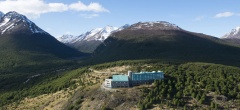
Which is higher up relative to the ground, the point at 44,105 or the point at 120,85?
the point at 120,85

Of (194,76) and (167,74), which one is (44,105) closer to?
(167,74)

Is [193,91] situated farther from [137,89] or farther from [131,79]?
[131,79]

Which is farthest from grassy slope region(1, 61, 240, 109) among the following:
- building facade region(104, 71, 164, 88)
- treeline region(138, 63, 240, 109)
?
building facade region(104, 71, 164, 88)

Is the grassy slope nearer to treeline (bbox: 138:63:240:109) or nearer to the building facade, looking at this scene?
treeline (bbox: 138:63:240:109)

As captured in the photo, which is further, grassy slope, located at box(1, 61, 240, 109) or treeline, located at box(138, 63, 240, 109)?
grassy slope, located at box(1, 61, 240, 109)

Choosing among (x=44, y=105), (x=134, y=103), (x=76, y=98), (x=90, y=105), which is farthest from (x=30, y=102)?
(x=134, y=103)

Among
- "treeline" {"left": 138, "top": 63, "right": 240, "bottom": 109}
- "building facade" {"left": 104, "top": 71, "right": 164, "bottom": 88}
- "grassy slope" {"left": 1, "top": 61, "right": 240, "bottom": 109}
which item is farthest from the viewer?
"building facade" {"left": 104, "top": 71, "right": 164, "bottom": 88}
